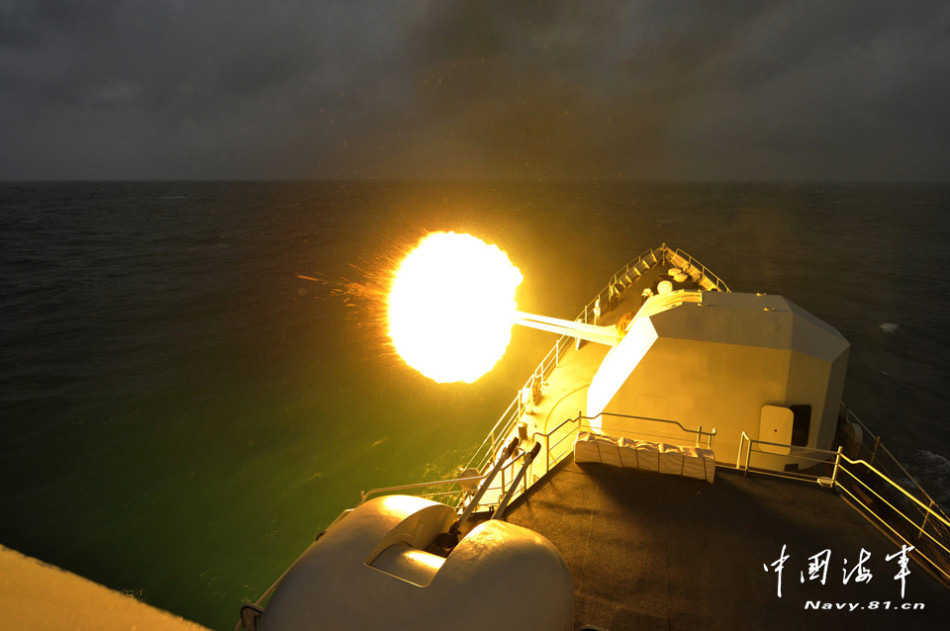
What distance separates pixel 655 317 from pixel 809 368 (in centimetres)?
380

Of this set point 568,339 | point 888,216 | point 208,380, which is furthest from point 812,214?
point 208,380

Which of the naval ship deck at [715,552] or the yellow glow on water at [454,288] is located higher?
the yellow glow on water at [454,288]

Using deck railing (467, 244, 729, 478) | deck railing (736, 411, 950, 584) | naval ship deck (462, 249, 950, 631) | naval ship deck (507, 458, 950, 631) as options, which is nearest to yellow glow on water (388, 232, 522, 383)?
deck railing (467, 244, 729, 478)

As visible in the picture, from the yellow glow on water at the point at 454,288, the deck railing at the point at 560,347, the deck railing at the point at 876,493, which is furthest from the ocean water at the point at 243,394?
the deck railing at the point at 876,493

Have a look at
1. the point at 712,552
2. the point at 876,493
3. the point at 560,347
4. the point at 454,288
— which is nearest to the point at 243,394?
the point at 454,288

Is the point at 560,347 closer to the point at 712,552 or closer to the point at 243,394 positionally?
the point at 712,552

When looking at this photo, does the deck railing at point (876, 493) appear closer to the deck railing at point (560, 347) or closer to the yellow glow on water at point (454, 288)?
the deck railing at point (560, 347)

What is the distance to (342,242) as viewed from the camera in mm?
89875

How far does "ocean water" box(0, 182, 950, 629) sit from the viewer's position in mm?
18531

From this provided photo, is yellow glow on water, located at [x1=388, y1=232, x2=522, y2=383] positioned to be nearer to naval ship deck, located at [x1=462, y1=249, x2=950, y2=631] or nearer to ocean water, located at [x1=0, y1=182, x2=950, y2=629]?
ocean water, located at [x1=0, y1=182, x2=950, y2=629]

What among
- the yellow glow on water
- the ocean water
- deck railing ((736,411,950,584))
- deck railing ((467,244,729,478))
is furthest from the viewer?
the yellow glow on water

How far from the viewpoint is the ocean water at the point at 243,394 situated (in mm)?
18531

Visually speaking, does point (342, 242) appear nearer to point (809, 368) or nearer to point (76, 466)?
point (76, 466)

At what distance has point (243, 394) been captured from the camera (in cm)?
2806
